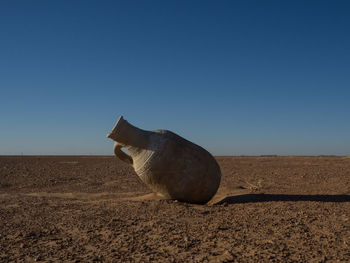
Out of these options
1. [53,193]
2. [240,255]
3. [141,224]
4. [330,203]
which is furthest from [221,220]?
[53,193]

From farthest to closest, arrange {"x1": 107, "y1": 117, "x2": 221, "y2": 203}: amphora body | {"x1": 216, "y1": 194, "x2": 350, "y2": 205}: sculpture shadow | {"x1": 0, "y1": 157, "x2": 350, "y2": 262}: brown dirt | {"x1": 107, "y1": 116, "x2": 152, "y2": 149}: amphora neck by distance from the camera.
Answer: {"x1": 216, "y1": 194, "x2": 350, "y2": 205}: sculpture shadow < {"x1": 107, "y1": 116, "x2": 152, "y2": 149}: amphora neck < {"x1": 107, "y1": 117, "x2": 221, "y2": 203}: amphora body < {"x1": 0, "y1": 157, "x2": 350, "y2": 262}: brown dirt

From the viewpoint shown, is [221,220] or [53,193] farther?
[53,193]

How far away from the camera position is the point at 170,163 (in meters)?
7.62

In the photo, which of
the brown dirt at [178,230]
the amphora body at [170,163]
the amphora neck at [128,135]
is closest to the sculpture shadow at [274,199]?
the brown dirt at [178,230]

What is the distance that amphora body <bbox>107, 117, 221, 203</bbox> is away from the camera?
7.64m

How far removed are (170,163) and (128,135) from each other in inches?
47.0

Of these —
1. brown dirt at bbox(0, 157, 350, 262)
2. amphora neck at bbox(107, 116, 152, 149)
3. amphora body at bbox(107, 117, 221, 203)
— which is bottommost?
brown dirt at bbox(0, 157, 350, 262)

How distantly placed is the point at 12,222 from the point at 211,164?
4.37m

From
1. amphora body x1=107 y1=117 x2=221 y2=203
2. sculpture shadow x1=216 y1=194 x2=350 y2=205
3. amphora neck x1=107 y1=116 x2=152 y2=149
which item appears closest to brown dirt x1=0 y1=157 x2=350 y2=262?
sculpture shadow x1=216 y1=194 x2=350 y2=205

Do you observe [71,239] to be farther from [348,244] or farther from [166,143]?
[348,244]

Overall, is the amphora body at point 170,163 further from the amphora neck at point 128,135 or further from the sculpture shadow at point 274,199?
the sculpture shadow at point 274,199

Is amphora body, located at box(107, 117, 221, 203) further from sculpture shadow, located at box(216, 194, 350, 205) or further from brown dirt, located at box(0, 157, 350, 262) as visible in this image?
sculpture shadow, located at box(216, 194, 350, 205)

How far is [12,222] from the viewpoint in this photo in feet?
20.4

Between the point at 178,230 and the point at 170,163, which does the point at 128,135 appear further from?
the point at 178,230
